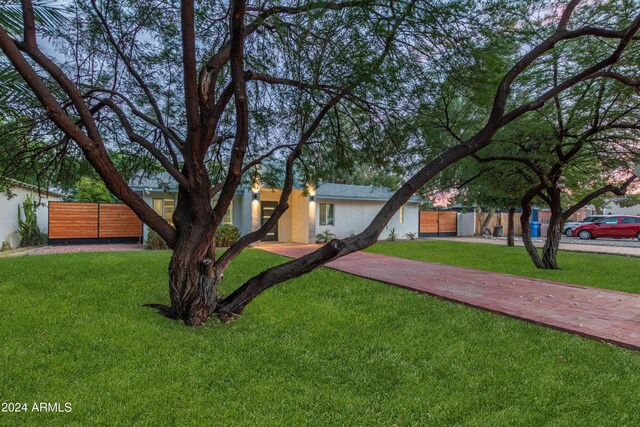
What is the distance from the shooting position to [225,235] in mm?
13344

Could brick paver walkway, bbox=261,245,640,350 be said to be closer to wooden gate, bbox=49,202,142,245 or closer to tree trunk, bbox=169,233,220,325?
tree trunk, bbox=169,233,220,325

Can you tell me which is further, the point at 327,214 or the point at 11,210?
the point at 327,214

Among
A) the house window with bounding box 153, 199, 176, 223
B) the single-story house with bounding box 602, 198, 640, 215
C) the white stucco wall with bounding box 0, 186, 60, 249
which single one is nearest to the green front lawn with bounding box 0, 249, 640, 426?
the house window with bounding box 153, 199, 176, 223

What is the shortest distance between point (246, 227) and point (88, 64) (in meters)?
9.26

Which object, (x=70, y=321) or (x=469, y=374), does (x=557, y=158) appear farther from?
(x=70, y=321)

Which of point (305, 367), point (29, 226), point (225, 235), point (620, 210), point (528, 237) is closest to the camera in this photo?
point (305, 367)

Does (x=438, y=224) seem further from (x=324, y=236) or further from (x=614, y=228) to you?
(x=614, y=228)

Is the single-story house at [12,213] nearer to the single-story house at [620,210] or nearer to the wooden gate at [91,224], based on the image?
the wooden gate at [91,224]

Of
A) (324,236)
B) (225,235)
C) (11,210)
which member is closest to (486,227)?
(324,236)

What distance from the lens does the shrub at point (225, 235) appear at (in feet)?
43.3

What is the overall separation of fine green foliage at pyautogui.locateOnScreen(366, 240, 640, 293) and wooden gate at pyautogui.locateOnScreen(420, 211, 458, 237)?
830 centimetres

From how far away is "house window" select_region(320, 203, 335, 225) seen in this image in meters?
16.6

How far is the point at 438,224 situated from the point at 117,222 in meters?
18.1

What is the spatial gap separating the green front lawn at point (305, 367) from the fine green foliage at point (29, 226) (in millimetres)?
10263
